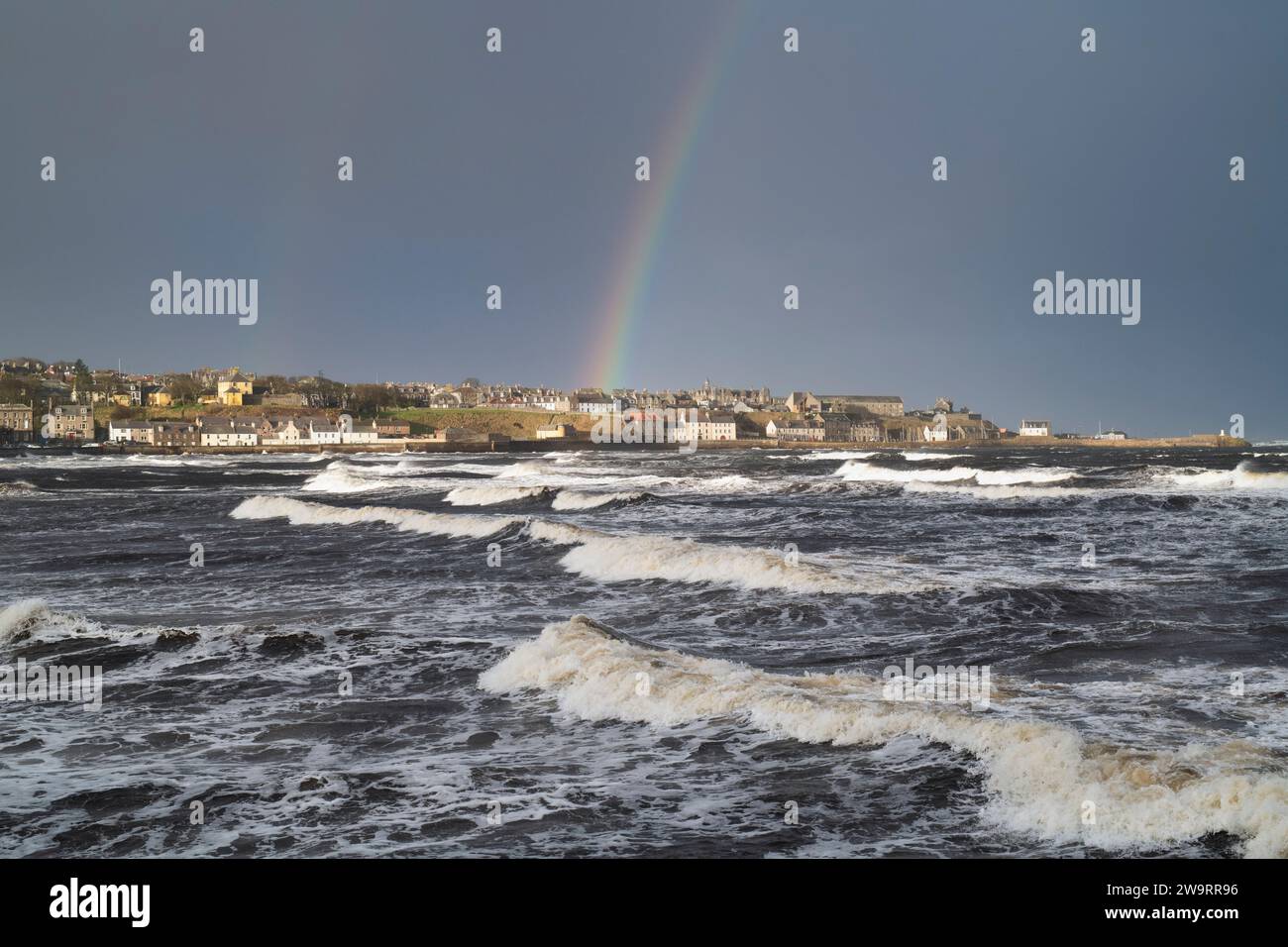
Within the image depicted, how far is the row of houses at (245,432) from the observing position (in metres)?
150

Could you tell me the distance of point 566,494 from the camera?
44.6 metres

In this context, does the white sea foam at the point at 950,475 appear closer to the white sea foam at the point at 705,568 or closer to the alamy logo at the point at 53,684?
the white sea foam at the point at 705,568

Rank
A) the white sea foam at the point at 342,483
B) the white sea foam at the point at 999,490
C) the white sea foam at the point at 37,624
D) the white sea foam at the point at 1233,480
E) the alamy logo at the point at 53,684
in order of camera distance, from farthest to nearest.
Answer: the white sea foam at the point at 342,483, the white sea foam at the point at 1233,480, the white sea foam at the point at 999,490, the white sea foam at the point at 37,624, the alamy logo at the point at 53,684

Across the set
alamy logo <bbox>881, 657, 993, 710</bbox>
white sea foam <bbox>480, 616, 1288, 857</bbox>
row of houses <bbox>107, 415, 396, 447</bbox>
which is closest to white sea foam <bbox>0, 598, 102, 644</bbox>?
white sea foam <bbox>480, 616, 1288, 857</bbox>

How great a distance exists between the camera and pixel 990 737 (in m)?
→ 8.48

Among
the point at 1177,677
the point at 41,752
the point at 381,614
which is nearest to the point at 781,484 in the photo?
the point at 381,614

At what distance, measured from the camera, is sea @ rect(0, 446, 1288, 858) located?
273 inches

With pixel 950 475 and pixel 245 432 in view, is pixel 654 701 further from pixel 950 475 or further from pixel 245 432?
pixel 245 432

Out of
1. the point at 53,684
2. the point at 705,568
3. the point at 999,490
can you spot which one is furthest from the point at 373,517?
the point at 999,490

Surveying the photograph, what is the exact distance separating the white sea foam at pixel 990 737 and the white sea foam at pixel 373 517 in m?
18.7
